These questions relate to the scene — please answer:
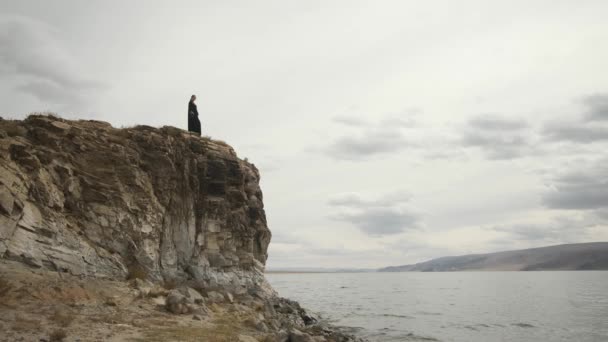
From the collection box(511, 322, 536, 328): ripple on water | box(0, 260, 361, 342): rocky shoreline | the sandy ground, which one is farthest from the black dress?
box(511, 322, 536, 328): ripple on water

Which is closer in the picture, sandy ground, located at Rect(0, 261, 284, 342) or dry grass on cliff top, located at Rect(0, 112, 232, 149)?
sandy ground, located at Rect(0, 261, 284, 342)

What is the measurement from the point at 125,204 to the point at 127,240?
7.08 feet

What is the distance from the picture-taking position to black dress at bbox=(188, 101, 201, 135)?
107ft

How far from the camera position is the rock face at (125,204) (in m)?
20.1

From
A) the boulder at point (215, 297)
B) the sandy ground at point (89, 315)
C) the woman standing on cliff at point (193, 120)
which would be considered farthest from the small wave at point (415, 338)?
the woman standing on cliff at point (193, 120)

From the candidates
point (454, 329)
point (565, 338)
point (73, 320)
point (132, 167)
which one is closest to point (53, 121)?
point (132, 167)

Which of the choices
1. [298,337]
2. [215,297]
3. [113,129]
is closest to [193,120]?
[113,129]

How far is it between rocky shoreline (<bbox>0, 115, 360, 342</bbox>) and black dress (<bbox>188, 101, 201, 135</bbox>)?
1.02 metres

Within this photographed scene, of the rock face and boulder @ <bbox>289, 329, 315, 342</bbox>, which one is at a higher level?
the rock face

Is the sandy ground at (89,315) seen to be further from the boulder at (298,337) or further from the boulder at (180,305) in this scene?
the boulder at (298,337)

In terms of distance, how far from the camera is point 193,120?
3316 centimetres

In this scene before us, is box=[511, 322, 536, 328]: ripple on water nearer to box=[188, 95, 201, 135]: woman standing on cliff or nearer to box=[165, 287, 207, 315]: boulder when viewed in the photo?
box=[165, 287, 207, 315]: boulder

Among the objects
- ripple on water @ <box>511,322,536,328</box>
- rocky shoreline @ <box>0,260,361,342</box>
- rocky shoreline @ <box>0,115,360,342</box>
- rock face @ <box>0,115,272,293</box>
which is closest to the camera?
rocky shoreline @ <box>0,260,361,342</box>

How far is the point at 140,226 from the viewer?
1024 inches
